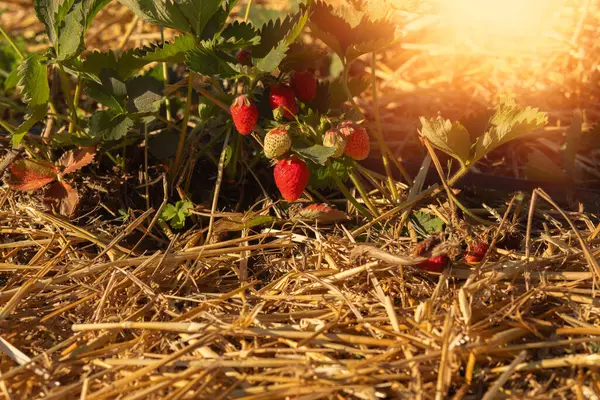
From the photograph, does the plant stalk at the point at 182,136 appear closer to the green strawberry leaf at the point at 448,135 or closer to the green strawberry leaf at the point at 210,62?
the green strawberry leaf at the point at 210,62

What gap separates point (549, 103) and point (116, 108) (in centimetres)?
137

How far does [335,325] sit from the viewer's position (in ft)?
3.67

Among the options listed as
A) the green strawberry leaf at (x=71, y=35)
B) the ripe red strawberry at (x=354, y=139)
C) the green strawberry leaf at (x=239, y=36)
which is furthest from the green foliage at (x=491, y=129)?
the green strawberry leaf at (x=71, y=35)

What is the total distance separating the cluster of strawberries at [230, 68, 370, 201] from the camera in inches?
49.5

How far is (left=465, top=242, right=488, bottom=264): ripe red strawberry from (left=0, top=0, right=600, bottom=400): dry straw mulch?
22 mm

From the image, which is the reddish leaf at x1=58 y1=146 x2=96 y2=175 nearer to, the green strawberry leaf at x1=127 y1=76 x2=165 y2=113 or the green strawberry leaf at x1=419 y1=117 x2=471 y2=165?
the green strawberry leaf at x1=127 y1=76 x2=165 y2=113

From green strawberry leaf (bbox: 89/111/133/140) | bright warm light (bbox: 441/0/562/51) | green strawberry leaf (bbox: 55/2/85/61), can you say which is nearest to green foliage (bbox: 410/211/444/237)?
green strawberry leaf (bbox: 89/111/133/140)

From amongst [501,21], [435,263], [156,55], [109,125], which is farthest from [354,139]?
[501,21]

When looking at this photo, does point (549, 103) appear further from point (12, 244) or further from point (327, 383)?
point (12, 244)

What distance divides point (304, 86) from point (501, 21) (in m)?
1.28

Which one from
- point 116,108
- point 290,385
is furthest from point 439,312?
point 116,108

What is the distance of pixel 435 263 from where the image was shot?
3.98 feet

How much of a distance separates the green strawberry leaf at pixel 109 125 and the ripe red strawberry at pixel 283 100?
33cm

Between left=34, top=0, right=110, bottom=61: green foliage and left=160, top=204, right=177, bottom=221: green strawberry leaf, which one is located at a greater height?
left=34, top=0, right=110, bottom=61: green foliage
